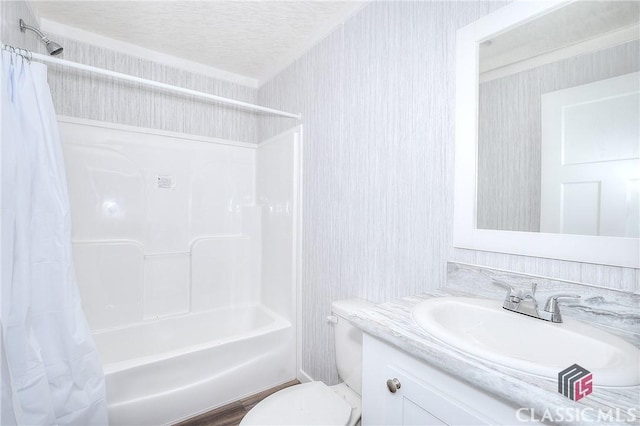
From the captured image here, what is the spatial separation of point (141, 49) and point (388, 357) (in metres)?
2.59

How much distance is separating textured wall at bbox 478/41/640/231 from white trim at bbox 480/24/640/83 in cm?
2

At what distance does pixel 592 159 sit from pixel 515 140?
0.78 ft

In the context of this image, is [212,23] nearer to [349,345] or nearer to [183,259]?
[183,259]

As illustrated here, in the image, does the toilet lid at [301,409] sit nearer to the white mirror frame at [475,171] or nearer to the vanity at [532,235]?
the vanity at [532,235]

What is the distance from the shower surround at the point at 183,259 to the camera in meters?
1.82

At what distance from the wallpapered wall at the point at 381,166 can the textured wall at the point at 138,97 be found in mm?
744

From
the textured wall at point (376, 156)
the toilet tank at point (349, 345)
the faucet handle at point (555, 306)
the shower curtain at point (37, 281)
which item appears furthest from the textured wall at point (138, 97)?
the faucet handle at point (555, 306)

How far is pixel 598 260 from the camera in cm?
85

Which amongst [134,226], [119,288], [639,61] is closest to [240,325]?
[119,288]

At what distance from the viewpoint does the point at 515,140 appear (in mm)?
1083

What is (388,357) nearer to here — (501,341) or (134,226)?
(501,341)

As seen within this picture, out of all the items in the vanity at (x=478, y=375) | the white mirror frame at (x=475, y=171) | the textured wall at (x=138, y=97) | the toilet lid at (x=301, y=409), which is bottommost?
the toilet lid at (x=301, y=409)

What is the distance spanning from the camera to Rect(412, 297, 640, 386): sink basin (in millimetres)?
605

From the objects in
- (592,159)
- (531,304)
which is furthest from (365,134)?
(531,304)
